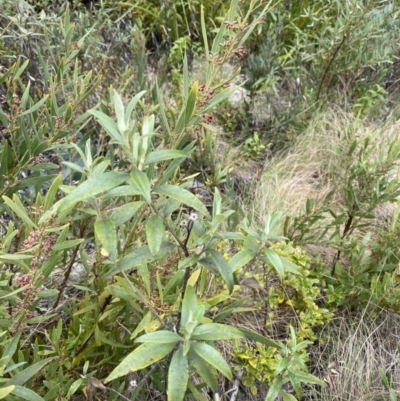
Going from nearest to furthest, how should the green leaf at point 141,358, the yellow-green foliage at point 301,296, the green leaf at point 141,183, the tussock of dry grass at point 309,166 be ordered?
the green leaf at point 141,183, the green leaf at point 141,358, the yellow-green foliage at point 301,296, the tussock of dry grass at point 309,166

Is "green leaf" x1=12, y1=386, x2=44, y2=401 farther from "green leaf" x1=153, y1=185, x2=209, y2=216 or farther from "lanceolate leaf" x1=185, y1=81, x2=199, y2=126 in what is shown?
"lanceolate leaf" x1=185, y1=81, x2=199, y2=126

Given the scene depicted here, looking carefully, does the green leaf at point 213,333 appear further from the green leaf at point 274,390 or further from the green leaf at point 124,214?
the green leaf at point 274,390

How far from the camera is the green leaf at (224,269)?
2.73 feet

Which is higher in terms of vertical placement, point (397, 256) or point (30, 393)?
point (30, 393)

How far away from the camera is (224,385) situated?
157cm

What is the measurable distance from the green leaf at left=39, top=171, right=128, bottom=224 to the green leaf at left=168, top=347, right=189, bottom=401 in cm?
29

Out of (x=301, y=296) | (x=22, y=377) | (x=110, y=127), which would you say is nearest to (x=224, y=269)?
(x=110, y=127)

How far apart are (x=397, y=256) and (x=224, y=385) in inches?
32.3

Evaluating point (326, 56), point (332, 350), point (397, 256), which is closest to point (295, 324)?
point (332, 350)

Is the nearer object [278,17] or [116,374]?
[116,374]

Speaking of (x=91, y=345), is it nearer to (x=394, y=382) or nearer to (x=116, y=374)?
(x=116, y=374)

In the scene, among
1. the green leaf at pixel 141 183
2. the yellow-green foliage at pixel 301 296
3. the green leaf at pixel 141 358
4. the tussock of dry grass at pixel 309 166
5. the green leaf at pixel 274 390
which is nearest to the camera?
the green leaf at pixel 141 183

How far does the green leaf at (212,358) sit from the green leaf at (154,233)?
17 cm

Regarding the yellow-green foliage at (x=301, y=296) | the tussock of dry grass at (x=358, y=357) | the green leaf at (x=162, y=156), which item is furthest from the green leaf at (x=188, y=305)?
the tussock of dry grass at (x=358, y=357)
